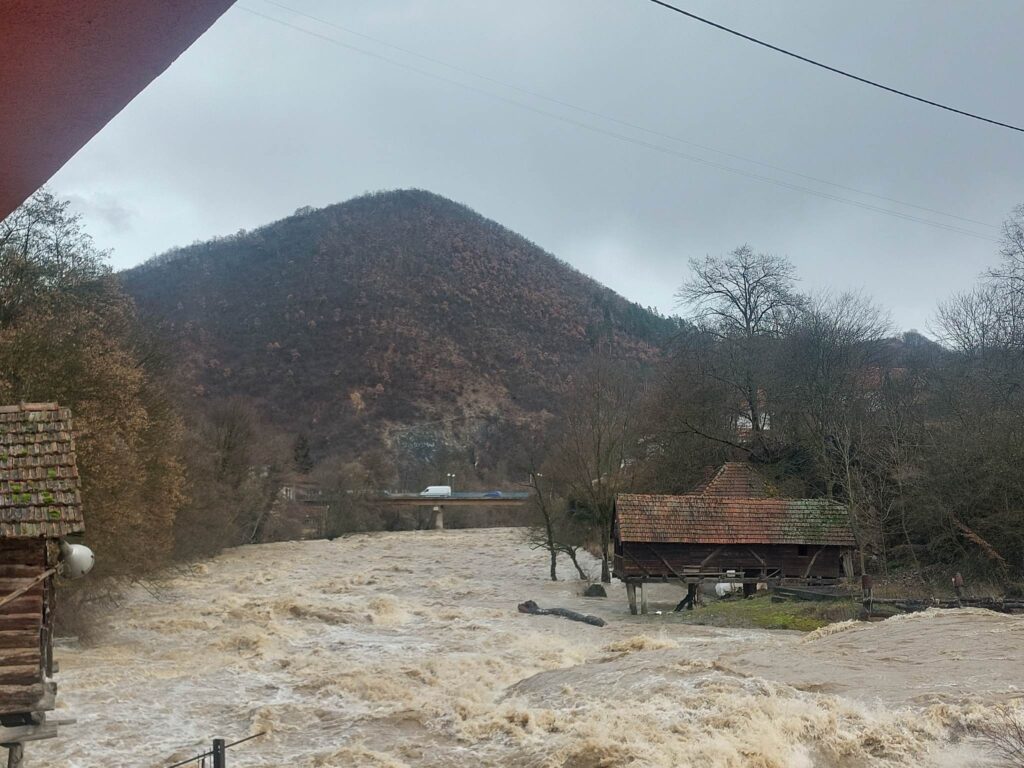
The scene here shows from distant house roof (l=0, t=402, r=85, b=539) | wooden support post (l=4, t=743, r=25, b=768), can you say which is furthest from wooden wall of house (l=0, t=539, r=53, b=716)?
distant house roof (l=0, t=402, r=85, b=539)

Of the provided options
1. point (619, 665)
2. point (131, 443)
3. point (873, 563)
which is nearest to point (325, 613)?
point (131, 443)

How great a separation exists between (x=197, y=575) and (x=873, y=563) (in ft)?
85.7

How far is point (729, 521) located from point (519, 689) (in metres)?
13.4

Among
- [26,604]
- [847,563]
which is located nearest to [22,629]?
[26,604]

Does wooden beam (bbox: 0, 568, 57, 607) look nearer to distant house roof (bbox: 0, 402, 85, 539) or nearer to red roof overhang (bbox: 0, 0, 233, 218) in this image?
distant house roof (bbox: 0, 402, 85, 539)

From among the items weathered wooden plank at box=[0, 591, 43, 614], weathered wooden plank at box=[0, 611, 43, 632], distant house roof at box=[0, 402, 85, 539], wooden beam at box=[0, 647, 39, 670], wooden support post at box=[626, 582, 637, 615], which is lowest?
wooden support post at box=[626, 582, 637, 615]

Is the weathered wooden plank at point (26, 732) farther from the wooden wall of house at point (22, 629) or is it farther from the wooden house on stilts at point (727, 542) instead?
the wooden house on stilts at point (727, 542)

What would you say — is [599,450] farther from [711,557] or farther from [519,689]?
[519,689]

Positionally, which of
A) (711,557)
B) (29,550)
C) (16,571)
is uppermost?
(29,550)

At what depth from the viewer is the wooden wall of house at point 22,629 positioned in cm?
1080

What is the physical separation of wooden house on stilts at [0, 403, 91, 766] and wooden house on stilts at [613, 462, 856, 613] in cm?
1769

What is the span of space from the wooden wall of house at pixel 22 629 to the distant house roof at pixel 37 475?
815 mm

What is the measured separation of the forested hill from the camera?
109125mm

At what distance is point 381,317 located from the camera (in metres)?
127
